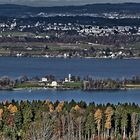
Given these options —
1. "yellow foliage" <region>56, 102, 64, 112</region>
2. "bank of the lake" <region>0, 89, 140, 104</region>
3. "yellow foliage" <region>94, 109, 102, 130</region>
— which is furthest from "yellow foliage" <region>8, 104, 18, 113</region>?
"bank of the lake" <region>0, 89, 140, 104</region>

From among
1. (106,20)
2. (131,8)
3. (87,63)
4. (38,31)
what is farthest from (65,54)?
(131,8)

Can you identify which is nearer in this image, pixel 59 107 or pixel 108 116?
pixel 108 116

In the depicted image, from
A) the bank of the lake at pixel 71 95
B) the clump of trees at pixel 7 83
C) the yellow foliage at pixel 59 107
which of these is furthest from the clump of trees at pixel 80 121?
the clump of trees at pixel 7 83

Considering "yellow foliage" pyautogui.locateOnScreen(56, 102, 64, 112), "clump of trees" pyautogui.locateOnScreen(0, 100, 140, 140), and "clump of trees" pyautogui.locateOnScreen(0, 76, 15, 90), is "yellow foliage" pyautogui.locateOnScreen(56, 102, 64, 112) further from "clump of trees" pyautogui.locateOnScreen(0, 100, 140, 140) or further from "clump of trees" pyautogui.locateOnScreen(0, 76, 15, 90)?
"clump of trees" pyautogui.locateOnScreen(0, 76, 15, 90)

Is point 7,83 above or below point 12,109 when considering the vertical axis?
below

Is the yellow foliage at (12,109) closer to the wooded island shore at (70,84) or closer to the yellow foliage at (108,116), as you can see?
the yellow foliage at (108,116)

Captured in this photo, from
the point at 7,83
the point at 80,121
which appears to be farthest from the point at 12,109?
the point at 7,83

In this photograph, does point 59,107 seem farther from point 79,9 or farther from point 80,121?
point 79,9
